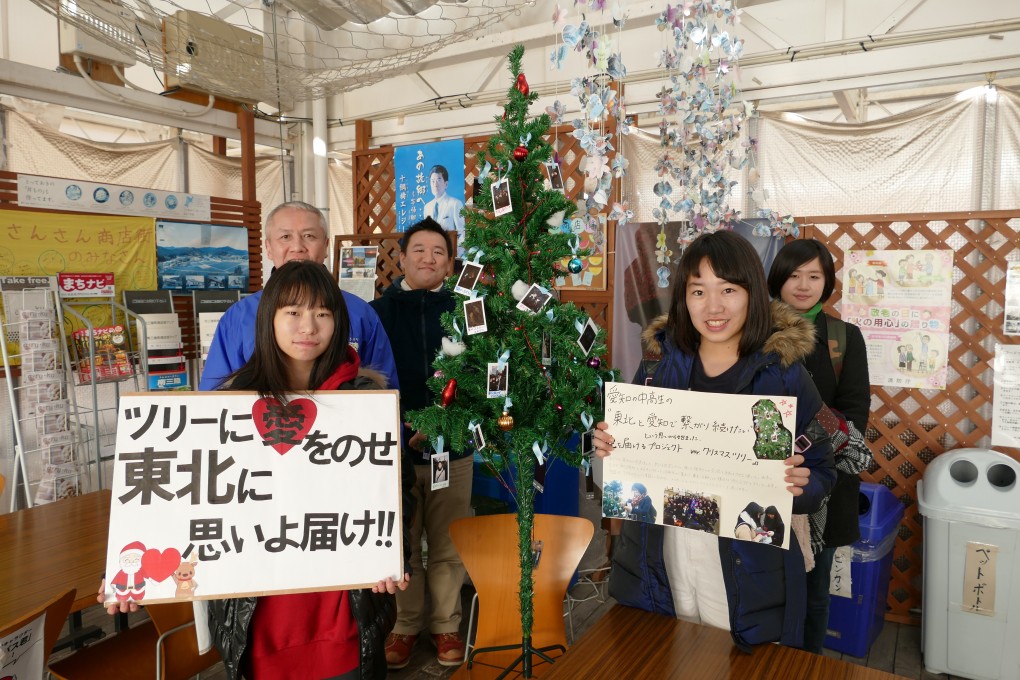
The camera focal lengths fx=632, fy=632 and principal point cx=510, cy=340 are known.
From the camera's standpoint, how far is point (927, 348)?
9.84ft

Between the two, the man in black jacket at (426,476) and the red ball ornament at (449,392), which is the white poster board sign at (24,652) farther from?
the man in black jacket at (426,476)

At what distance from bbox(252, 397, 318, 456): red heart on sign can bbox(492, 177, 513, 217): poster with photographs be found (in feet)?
2.15

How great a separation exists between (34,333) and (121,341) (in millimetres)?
Answer: 526

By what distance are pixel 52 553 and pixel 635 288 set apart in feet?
9.27

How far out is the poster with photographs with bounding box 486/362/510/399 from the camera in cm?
160

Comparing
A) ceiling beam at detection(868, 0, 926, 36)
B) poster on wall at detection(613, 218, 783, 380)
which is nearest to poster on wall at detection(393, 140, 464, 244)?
poster on wall at detection(613, 218, 783, 380)

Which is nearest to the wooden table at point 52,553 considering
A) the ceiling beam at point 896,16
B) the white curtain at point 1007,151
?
the white curtain at point 1007,151

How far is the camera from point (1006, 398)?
9.36ft

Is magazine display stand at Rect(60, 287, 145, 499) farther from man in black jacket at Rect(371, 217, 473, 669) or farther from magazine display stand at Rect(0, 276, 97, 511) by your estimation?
man in black jacket at Rect(371, 217, 473, 669)

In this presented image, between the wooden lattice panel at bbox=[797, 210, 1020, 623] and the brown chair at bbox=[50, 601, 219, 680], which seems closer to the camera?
the brown chair at bbox=[50, 601, 219, 680]

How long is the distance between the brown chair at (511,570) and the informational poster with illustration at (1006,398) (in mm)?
2239

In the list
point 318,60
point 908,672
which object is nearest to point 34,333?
A: point 318,60

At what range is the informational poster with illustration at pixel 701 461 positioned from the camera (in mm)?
1193

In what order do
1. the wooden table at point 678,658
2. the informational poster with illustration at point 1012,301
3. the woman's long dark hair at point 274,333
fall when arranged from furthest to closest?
the informational poster with illustration at point 1012,301 < the woman's long dark hair at point 274,333 < the wooden table at point 678,658
